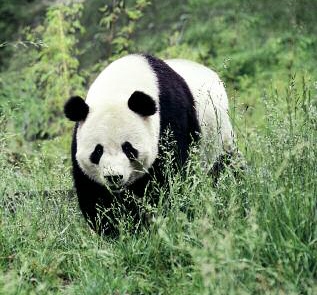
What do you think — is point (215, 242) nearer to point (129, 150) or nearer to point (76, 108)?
point (129, 150)

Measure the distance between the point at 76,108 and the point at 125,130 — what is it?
349 millimetres

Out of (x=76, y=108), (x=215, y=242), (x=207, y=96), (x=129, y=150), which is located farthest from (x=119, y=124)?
(x=215, y=242)

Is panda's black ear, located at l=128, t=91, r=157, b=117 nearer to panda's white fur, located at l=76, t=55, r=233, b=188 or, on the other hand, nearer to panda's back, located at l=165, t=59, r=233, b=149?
panda's white fur, located at l=76, t=55, r=233, b=188

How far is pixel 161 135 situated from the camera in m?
5.20

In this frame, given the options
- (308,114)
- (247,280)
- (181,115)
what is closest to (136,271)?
(247,280)

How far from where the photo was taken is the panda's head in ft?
16.0

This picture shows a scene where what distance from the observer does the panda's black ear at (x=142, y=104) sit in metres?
4.90


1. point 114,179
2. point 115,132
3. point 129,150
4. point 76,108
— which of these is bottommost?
point 114,179

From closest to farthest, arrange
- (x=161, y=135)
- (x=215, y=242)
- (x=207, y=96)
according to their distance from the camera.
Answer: (x=215, y=242) → (x=161, y=135) → (x=207, y=96)

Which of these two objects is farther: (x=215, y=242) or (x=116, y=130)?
(x=116, y=130)

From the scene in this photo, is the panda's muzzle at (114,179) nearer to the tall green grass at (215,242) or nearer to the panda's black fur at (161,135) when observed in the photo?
the panda's black fur at (161,135)

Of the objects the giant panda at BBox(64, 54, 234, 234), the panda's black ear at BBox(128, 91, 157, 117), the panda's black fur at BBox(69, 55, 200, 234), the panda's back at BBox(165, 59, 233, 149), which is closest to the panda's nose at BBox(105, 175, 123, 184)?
the giant panda at BBox(64, 54, 234, 234)

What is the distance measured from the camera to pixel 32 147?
9.52 m

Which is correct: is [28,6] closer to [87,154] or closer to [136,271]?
[87,154]
